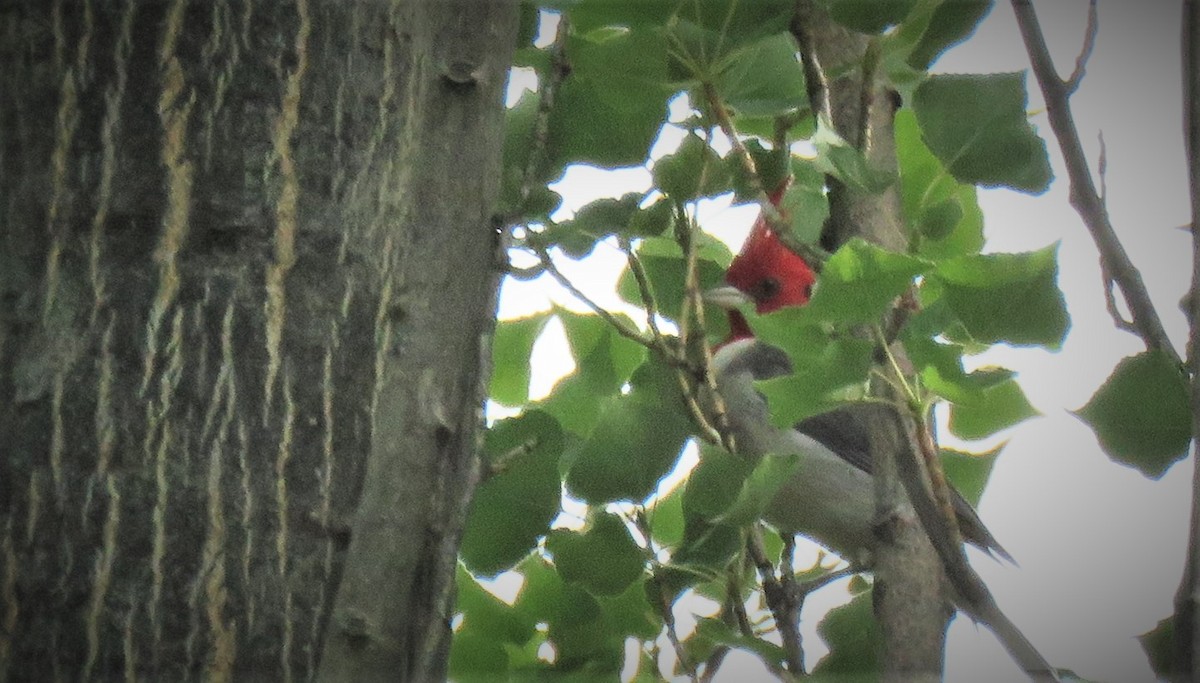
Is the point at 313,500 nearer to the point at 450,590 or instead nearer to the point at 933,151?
the point at 450,590

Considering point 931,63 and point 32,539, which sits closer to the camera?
point 32,539

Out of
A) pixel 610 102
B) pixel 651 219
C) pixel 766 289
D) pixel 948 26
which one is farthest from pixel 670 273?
pixel 766 289

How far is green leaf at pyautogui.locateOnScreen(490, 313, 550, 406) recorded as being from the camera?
1.08 meters

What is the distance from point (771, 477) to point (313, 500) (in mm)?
281

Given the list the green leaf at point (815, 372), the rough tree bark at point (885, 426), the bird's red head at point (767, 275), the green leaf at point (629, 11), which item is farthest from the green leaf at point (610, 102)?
the bird's red head at point (767, 275)

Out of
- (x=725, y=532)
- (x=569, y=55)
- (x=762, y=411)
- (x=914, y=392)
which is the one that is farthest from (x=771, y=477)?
(x=762, y=411)

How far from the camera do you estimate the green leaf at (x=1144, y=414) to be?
0.66 meters

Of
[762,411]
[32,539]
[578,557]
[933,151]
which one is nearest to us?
[32,539]

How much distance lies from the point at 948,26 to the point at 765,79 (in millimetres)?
135

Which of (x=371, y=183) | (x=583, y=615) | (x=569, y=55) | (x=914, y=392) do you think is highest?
(x=569, y=55)

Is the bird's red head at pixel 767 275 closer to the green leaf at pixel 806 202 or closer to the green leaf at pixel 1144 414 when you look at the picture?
the green leaf at pixel 806 202

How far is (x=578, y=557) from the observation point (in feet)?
2.95

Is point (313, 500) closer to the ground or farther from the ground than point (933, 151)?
closer to the ground

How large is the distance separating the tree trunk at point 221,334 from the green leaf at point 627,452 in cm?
18
